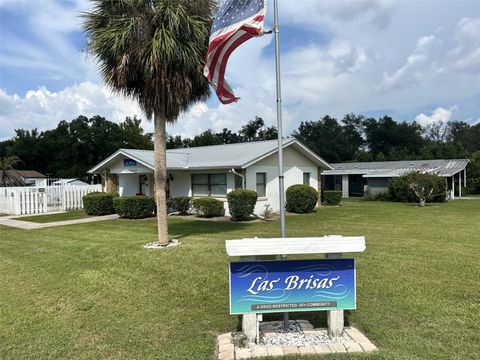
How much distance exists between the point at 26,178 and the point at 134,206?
44.3m

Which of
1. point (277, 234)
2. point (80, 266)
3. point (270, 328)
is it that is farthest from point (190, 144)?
point (270, 328)

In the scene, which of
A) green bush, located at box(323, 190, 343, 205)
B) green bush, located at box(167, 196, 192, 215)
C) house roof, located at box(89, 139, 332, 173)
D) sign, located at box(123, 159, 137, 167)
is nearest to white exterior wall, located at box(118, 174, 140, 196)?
sign, located at box(123, 159, 137, 167)

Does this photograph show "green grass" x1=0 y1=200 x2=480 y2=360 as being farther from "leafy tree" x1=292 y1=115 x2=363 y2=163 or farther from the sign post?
"leafy tree" x1=292 y1=115 x2=363 y2=163

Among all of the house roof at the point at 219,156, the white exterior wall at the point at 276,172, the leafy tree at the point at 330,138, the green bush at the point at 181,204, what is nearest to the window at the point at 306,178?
the white exterior wall at the point at 276,172

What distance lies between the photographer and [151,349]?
161 inches

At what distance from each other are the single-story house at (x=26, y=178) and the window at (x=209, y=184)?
27409 millimetres

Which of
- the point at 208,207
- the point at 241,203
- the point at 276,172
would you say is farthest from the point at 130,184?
the point at 241,203

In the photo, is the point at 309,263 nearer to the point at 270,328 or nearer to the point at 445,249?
the point at 270,328

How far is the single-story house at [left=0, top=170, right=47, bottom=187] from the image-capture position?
38.6 metres

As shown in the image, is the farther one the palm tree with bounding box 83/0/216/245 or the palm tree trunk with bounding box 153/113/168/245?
the palm tree trunk with bounding box 153/113/168/245

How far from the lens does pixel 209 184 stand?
1931cm

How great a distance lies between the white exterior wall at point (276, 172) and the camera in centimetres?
1852

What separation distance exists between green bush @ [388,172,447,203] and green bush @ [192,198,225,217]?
13589mm

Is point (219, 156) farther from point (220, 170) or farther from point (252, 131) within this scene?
point (252, 131)
